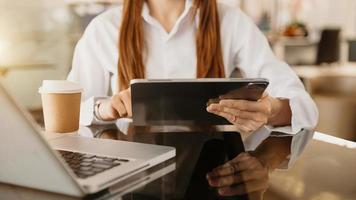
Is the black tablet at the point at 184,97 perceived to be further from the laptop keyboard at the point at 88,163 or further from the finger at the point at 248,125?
the laptop keyboard at the point at 88,163

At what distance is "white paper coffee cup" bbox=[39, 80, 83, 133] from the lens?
2.75 ft

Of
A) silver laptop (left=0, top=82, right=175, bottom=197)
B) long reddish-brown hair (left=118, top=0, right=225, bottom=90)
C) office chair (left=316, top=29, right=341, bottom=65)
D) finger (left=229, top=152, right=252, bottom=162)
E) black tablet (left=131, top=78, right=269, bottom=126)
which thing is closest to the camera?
silver laptop (left=0, top=82, right=175, bottom=197)

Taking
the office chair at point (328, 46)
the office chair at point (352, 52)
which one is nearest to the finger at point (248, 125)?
the office chair at point (328, 46)

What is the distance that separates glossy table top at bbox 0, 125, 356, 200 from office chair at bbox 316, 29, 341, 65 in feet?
19.2

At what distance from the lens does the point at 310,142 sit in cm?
89

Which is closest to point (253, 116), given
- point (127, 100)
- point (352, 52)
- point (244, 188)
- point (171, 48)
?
point (127, 100)

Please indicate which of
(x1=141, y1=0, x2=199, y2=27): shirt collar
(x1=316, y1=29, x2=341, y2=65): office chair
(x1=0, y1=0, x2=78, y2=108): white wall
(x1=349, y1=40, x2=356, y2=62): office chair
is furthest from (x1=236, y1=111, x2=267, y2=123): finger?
(x1=349, y1=40, x2=356, y2=62): office chair

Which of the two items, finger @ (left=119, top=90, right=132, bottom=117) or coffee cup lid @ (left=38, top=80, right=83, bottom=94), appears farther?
finger @ (left=119, top=90, right=132, bottom=117)

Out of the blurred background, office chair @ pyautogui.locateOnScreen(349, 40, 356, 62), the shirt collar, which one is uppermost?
the shirt collar

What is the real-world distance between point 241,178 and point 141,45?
0.77 metres

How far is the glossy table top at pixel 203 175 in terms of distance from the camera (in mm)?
526

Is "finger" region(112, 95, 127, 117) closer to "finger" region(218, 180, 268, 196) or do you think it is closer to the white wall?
"finger" region(218, 180, 268, 196)

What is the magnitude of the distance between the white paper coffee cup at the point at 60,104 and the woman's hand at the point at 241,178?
13.6 inches

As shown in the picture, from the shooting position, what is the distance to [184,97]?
84 cm
